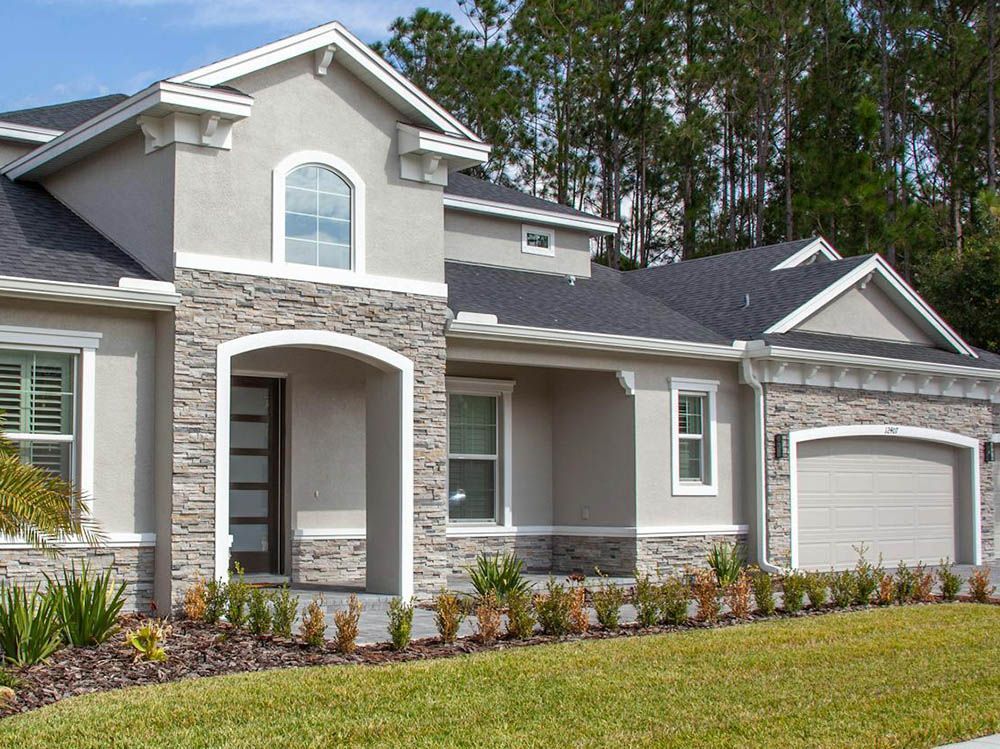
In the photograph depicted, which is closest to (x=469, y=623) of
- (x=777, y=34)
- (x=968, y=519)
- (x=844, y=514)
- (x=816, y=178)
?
(x=844, y=514)

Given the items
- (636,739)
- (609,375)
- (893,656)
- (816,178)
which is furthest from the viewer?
(816,178)

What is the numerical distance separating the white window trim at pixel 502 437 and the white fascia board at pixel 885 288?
A: 416 cm

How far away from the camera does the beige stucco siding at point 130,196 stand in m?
13.0

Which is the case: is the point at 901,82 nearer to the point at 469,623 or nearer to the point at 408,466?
the point at 408,466

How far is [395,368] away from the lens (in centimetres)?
1427

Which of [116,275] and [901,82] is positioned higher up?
[901,82]

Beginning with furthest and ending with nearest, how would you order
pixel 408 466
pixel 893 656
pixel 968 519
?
1. pixel 968 519
2. pixel 408 466
3. pixel 893 656

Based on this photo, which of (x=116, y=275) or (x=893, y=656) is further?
(x=116, y=275)

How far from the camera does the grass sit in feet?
23.6

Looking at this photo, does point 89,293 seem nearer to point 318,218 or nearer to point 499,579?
point 318,218

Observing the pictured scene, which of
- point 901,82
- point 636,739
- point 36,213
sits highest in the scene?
point 901,82

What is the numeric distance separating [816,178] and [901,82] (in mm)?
5526

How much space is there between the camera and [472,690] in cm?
855

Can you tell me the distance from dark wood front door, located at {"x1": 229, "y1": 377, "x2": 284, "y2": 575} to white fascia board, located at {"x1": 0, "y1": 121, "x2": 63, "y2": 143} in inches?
167
